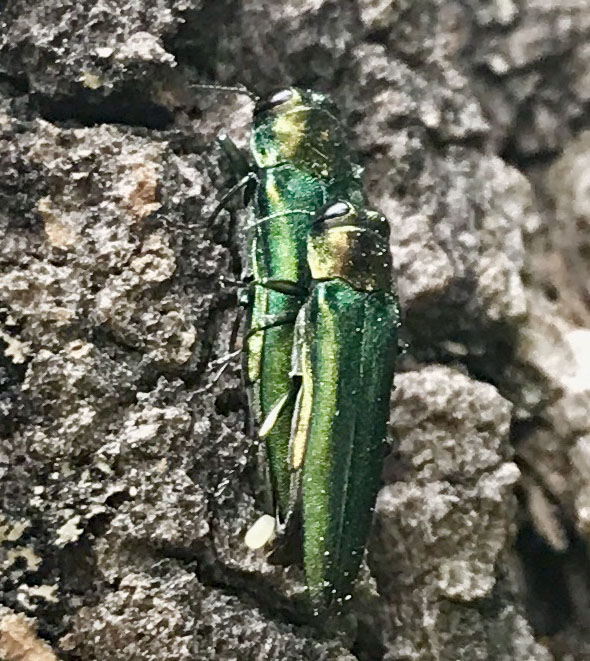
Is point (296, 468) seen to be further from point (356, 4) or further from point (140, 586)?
point (356, 4)

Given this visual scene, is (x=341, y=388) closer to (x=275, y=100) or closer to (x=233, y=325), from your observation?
(x=233, y=325)

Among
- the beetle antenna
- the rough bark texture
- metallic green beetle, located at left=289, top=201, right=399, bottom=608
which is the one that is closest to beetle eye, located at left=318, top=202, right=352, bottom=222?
metallic green beetle, located at left=289, top=201, right=399, bottom=608

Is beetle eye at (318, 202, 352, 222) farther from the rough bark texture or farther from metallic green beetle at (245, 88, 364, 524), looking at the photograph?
the rough bark texture

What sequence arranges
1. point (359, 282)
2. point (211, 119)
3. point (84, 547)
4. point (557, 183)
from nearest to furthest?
point (84, 547), point (359, 282), point (211, 119), point (557, 183)

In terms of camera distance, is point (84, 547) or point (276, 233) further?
point (276, 233)

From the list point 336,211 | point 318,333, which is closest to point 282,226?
point 336,211

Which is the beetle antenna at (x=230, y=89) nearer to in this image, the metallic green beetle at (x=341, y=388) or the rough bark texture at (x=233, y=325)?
the rough bark texture at (x=233, y=325)

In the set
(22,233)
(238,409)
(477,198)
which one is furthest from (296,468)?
(477,198)
